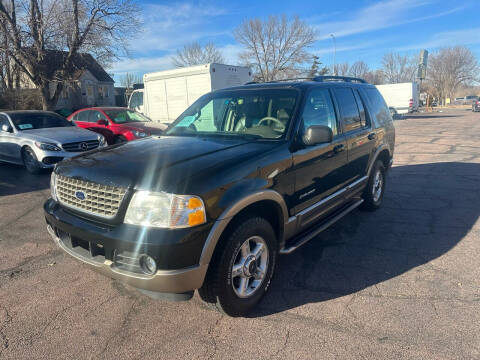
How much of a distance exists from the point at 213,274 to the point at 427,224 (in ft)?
11.8

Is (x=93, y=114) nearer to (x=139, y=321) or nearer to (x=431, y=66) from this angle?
(x=139, y=321)

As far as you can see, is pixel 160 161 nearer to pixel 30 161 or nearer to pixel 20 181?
pixel 20 181

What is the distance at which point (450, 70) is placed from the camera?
245ft

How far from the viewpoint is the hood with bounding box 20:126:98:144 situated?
778cm

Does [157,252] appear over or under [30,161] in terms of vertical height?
over

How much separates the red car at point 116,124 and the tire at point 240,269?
24.9 feet

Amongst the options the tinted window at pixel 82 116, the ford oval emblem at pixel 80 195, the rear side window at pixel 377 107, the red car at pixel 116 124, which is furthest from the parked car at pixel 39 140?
the rear side window at pixel 377 107

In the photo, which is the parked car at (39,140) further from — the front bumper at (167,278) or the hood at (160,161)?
the front bumper at (167,278)

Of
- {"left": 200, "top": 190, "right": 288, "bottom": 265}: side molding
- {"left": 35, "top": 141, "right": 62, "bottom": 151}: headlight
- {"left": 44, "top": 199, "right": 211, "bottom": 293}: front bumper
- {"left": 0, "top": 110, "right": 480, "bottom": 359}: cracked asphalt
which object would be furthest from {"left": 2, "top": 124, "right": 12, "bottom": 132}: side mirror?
{"left": 200, "top": 190, "right": 288, "bottom": 265}: side molding

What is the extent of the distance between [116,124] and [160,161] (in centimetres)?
837

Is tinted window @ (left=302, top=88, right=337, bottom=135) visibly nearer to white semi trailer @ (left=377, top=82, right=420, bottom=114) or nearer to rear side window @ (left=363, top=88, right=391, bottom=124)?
rear side window @ (left=363, top=88, right=391, bottom=124)

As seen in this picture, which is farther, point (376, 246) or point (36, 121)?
point (36, 121)

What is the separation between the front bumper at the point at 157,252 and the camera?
2.25 m

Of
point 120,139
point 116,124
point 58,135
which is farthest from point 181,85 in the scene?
point 58,135
